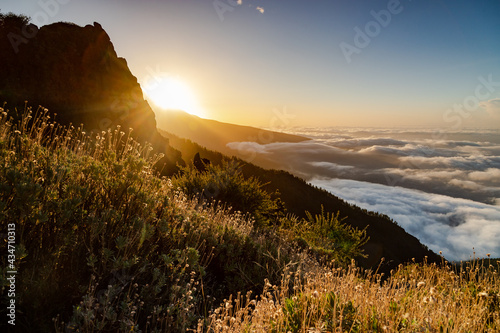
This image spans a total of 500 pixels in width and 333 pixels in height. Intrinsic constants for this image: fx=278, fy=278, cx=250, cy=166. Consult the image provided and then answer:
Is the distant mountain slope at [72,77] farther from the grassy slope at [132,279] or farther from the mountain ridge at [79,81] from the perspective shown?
the grassy slope at [132,279]

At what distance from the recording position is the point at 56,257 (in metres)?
2.90

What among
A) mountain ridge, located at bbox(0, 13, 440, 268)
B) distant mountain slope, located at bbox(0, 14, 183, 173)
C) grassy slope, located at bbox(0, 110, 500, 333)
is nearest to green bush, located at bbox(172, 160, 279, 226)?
mountain ridge, located at bbox(0, 13, 440, 268)

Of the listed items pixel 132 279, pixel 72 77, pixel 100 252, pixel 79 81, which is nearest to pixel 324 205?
pixel 79 81

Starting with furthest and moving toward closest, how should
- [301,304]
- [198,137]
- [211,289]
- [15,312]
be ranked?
[198,137] < [211,289] < [301,304] < [15,312]

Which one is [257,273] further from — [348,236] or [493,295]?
[348,236]

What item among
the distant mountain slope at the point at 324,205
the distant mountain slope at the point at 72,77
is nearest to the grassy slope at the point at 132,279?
the distant mountain slope at the point at 72,77

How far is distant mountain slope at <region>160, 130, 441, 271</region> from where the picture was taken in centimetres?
3512

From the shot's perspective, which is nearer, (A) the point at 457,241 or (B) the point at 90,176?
(B) the point at 90,176

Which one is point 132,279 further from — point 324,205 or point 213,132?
point 213,132

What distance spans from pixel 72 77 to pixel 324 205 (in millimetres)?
32483

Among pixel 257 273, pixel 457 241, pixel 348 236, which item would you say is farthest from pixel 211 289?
pixel 457 241

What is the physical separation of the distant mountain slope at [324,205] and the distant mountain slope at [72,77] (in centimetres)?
1263

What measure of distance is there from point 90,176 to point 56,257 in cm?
130

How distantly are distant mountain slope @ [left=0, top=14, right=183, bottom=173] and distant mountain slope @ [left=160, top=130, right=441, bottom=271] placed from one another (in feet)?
41.4
